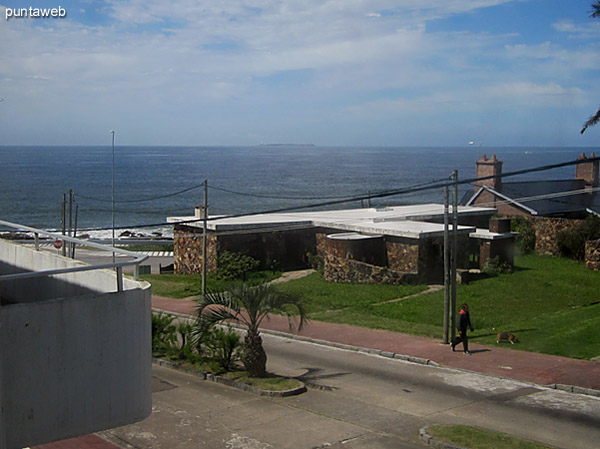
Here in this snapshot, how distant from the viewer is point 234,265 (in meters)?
32.5

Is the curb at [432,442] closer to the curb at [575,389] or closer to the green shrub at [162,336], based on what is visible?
the curb at [575,389]

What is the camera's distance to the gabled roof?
4338cm

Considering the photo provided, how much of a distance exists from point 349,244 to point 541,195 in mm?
20434

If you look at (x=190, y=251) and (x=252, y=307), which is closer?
(x=252, y=307)

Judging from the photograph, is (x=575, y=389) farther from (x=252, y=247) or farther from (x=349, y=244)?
(x=252, y=247)

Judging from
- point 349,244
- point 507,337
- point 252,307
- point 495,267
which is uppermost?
point 349,244

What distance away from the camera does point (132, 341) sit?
7438 mm

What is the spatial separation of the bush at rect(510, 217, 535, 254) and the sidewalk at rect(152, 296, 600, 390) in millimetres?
17711

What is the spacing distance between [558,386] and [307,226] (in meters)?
20.5

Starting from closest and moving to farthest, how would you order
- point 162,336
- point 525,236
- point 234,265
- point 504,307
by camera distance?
point 162,336 < point 504,307 < point 234,265 < point 525,236

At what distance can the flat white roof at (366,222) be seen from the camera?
103ft

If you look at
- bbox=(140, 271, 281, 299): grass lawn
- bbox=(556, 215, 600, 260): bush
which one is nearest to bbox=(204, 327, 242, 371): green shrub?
bbox=(140, 271, 281, 299): grass lawn

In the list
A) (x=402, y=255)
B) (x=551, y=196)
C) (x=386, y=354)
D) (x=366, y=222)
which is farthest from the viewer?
(x=551, y=196)

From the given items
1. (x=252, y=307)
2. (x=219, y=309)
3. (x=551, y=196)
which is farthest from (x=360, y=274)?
(x=551, y=196)
